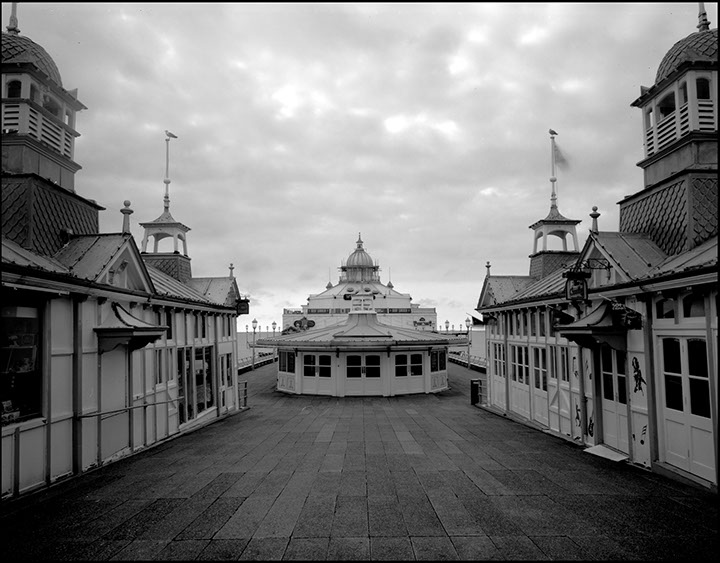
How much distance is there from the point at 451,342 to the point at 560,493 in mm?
16371

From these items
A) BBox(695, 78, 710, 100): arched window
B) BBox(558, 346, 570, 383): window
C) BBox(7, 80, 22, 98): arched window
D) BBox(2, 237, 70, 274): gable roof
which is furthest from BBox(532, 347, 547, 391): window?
BBox(7, 80, 22, 98): arched window

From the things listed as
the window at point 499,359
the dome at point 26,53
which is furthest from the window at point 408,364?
the dome at point 26,53

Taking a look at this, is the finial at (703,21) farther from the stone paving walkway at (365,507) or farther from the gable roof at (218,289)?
the gable roof at (218,289)

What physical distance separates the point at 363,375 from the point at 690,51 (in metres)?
17.1

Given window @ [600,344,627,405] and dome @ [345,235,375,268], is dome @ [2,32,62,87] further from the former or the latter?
dome @ [345,235,375,268]

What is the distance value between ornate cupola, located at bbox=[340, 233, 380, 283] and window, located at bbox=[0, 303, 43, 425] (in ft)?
158

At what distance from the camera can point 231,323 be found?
19312 mm

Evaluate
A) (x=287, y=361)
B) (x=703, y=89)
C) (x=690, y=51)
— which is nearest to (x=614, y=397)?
(x=703, y=89)

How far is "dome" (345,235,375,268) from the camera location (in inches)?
2221

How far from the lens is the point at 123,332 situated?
917 centimetres

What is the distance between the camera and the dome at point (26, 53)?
9.81 metres

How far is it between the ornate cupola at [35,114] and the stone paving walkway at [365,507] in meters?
6.17

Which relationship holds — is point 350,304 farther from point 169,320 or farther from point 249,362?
point 169,320

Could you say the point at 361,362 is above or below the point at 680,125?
below
